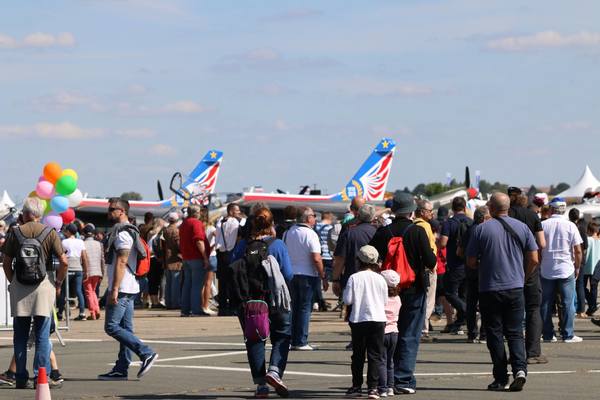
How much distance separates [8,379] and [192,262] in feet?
34.0

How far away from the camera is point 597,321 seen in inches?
699

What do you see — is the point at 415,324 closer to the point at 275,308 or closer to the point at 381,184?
the point at 275,308

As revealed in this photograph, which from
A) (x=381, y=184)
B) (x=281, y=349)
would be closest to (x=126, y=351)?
(x=281, y=349)

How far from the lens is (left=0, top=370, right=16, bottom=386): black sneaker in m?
12.4

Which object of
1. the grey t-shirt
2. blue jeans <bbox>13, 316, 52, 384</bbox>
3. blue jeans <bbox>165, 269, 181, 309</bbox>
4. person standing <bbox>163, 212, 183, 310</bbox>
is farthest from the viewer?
blue jeans <bbox>165, 269, 181, 309</bbox>

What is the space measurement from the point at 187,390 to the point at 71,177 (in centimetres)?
1071

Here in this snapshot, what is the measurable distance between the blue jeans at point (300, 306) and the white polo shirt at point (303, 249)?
0.32 ft

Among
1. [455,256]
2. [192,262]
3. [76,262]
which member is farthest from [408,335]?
[192,262]

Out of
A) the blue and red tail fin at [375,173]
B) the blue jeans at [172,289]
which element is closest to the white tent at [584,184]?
the blue and red tail fin at [375,173]

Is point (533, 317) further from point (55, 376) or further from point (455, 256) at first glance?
point (55, 376)

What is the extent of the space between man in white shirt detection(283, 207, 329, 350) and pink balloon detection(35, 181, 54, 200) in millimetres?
7075

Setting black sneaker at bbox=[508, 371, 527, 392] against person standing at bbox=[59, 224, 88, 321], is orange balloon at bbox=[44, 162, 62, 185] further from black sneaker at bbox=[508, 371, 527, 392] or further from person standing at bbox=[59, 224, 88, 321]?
black sneaker at bbox=[508, 371, 527, 392]

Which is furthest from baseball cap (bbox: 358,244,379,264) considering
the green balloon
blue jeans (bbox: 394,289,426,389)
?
the green balloon

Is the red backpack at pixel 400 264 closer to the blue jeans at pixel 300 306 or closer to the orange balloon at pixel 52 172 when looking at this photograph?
the blue jeans at pixel 300 306
